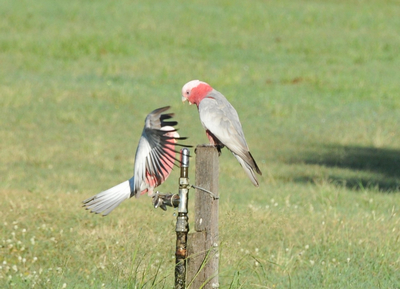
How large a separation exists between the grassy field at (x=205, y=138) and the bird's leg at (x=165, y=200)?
0.31 metres

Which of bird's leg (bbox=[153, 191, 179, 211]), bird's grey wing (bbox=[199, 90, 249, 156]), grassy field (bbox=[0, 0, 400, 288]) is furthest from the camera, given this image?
grassy field (bbox=[0, 0, 400, 288])

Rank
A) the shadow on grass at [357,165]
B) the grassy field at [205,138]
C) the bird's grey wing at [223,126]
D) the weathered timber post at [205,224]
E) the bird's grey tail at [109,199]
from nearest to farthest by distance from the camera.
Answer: the weathered timber post at [205,224]
the bird's grey tail at [109,199]
the bird's grey wing at [223,126]
the grassy field at [205,138]
the shadow on grass at [357,165]

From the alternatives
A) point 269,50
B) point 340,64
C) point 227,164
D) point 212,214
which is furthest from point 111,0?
point 212,214

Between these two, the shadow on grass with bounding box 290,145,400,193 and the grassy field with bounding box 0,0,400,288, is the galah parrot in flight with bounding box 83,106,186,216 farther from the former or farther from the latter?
the shadow on grass with bounding box 290,145,400,193

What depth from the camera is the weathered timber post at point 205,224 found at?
14.0 ft

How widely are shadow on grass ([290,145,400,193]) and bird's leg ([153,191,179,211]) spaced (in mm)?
5152

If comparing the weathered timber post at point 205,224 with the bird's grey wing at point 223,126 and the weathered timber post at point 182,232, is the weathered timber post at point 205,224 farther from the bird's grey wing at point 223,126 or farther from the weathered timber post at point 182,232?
the bird's grey wing at point 223,126

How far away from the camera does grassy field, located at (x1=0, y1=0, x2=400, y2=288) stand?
20.4ft

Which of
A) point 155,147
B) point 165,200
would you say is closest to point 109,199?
point 165,200

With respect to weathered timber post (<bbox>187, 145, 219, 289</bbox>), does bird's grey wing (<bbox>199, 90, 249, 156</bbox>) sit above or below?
above

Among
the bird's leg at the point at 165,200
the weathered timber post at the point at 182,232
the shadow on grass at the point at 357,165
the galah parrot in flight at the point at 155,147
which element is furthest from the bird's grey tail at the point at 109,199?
the shadow on grass at the point at 357,165

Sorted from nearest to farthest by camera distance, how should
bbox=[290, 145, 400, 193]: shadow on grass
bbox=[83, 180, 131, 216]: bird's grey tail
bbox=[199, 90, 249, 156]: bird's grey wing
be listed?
bbox=[83, 180, 131, 216]: bird's grey tail < bbox=[199, 90, 249, 156]: bird's grey wing < bbox=[290, 145, 400, 193]: shadow on grass

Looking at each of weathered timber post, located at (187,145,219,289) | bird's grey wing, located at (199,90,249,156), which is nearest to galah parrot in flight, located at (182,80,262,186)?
bird's grey wing, located at (199,90,249,156)

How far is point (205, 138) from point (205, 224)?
26.7 feet
